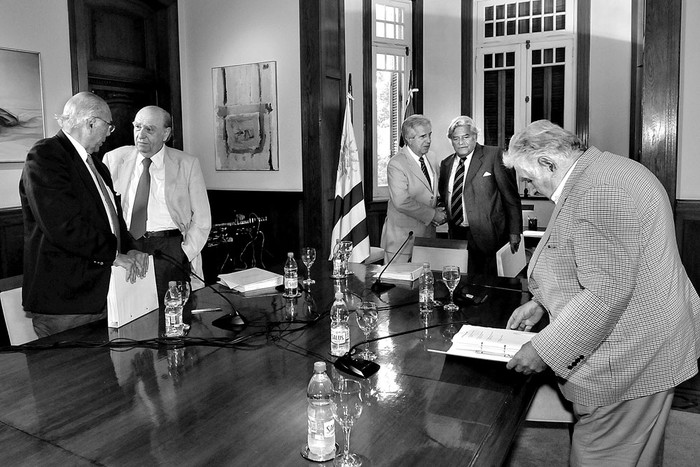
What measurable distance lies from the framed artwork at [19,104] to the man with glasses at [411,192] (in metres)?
2.50

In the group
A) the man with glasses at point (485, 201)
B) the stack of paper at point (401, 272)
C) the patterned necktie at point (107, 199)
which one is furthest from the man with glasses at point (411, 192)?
the patterned necktie at point (107, 199)

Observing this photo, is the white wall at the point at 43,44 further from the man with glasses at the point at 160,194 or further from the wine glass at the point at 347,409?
the wine glass at the point at 347,409

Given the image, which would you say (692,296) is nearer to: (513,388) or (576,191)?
(576,191)

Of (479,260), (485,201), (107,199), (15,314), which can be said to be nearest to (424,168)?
A: (485,201)

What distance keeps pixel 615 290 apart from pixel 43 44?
4123 mm

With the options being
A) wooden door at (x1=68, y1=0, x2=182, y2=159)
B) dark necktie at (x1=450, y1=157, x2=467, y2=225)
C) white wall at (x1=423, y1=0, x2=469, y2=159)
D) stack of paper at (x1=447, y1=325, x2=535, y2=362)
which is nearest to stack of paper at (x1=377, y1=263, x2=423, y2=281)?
stack of paper at (x1=447, y1=325, x2=535, y2=362)

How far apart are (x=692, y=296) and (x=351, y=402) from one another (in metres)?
1.26

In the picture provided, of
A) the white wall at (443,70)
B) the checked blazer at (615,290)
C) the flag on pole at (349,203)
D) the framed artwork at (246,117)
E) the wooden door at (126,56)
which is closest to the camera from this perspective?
the checked blazer at (615,290)

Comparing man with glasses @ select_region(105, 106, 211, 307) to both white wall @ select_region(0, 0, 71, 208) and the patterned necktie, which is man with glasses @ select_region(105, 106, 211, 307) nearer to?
the patterned necktie

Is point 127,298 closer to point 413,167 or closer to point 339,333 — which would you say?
point 339,333

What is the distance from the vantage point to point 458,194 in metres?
4.17

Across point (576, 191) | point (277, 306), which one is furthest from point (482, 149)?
point (576, 191)

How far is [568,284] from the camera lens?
5.74ft

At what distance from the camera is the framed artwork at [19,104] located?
3.88 m
